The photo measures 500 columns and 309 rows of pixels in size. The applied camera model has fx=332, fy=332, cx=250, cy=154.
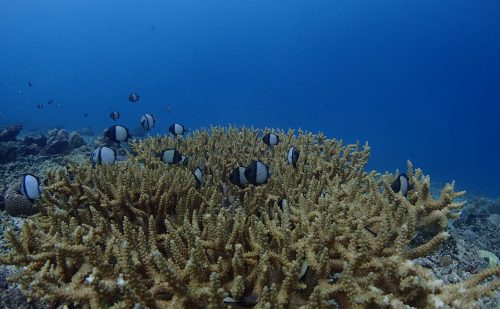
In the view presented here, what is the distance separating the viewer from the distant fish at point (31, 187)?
4.32 meters

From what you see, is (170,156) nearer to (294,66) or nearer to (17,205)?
(17,205)

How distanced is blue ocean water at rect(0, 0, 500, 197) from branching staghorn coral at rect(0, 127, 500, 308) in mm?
97175

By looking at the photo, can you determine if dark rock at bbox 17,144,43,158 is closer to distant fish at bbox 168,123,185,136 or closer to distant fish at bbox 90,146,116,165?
distant fish at bbox 168,123,185,136

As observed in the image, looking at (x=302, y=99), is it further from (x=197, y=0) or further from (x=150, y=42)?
(x=150, y=42)

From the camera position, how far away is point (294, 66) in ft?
538

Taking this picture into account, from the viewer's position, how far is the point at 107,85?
17375 centimetres

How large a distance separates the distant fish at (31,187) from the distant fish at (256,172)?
9.14ft

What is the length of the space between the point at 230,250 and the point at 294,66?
552ft

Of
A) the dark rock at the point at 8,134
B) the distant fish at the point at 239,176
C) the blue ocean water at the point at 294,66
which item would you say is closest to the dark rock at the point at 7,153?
the dark rock at the point at 8,134

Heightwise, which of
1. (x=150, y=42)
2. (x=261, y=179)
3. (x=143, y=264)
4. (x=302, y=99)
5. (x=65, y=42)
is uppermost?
(x=150, y=42)

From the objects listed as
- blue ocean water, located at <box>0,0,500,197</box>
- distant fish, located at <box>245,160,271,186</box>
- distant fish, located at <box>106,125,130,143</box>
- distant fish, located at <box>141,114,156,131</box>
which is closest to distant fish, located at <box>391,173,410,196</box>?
distant fish, located at <box>245,160,271,186</box>

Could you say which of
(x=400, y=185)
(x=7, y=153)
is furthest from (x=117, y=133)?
(x=7, y=153)

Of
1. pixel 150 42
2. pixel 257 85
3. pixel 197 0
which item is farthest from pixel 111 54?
pixel 257 85

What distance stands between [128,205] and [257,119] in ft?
392
